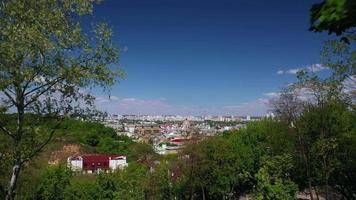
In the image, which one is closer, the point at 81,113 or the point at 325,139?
the point at 81,113

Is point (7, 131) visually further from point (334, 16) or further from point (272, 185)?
point (272, 185)

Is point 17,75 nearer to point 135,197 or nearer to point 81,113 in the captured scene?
point 81,113

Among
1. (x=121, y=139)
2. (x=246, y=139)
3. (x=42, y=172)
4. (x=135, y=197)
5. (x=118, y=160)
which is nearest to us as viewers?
(x=135, y=197)

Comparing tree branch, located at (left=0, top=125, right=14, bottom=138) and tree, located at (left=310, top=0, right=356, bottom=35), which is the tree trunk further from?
tree, located at (left=310, top=0, right=356, bottom=35)

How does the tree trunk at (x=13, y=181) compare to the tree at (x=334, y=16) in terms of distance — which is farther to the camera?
the tree trunk at (x=13, y=181)

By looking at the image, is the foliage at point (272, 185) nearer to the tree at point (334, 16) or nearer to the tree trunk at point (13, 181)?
the tree trunk at point (13, 181)

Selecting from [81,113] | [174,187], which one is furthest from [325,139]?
[81,113]

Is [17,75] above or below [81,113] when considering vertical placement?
above

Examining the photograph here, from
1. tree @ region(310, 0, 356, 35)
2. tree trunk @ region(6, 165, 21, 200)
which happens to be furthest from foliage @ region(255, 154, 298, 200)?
tree @ region(310, 0, 356, 35)

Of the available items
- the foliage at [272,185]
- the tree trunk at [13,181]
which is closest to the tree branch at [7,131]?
the tree trunk at [13,181]

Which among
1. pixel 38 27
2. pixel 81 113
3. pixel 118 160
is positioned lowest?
pixel 118 160

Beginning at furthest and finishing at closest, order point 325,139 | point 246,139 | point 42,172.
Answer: point 246,139 < point 42,172 < point 325,139
